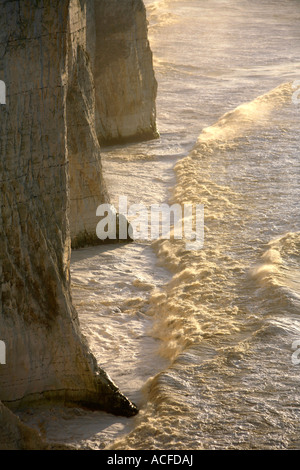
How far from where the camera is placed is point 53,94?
3.03 metres

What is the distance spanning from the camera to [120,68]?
299 inches

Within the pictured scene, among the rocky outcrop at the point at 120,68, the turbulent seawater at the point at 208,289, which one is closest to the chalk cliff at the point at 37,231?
the turbulent seawater at the point at 208,289

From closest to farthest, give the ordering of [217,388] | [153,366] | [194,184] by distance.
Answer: [217,388]
[153,366]
[194,184]

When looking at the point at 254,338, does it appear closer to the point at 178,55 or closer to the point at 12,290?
the point at 12,290

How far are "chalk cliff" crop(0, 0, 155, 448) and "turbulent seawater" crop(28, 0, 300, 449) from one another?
178 mm

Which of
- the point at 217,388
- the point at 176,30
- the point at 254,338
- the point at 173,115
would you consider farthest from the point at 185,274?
the point at 176,30

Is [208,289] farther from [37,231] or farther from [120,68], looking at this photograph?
[120,68]

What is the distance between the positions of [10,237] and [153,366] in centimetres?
116

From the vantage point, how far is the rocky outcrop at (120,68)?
7.46 metres

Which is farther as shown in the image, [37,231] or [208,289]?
[208,289]

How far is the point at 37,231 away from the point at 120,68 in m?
4.79

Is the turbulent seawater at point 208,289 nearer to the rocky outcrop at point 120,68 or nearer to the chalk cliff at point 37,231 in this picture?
the chalk cliff at point 37,231

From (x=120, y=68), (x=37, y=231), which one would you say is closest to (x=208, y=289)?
(x=37, y=231)

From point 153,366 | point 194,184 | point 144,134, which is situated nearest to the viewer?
point 153,366
